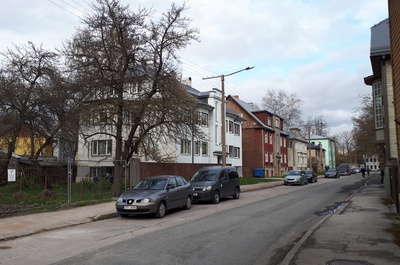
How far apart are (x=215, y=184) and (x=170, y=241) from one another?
931cm

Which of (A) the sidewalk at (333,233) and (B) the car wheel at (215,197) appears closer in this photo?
(A) the sidewalk at (333,233)

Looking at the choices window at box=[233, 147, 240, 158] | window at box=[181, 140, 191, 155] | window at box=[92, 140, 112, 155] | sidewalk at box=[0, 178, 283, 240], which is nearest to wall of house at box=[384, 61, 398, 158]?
sidewalk at box=[0, 178, 283, 240]

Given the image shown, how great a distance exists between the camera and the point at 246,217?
40.5ft

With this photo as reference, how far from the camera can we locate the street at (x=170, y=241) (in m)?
6.88

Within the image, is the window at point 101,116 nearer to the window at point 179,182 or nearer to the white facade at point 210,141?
the window at point 179,182

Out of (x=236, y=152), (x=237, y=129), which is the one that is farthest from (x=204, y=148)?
(x=237, y=129)

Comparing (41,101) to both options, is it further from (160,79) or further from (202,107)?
(202,107)

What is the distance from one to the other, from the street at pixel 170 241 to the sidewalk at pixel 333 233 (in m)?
0.45

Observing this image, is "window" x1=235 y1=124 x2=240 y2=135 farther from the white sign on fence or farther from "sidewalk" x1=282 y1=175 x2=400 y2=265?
"sidewalk" x1=282 y1=175 x2=400 y2=265

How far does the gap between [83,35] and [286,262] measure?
55.7ft

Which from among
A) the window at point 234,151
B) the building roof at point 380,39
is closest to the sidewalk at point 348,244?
the building roof at point 380,39

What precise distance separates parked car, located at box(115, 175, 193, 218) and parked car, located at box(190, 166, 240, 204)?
6.48 feet

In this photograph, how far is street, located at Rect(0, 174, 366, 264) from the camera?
688 cm

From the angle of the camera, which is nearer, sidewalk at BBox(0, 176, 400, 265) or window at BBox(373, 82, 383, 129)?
sidewalk at BBox(0, 176, 400, 265)
